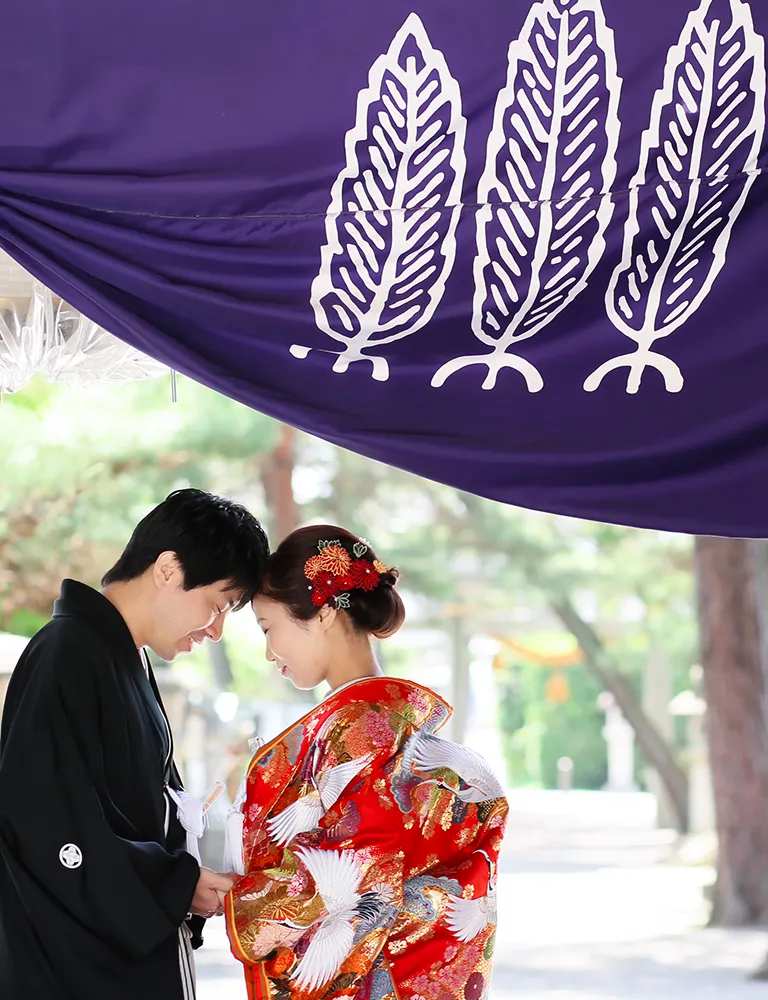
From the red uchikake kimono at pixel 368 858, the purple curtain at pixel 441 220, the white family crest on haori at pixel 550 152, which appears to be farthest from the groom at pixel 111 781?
the white family crest on haori at pixel 550 152

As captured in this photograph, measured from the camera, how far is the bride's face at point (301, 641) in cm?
215

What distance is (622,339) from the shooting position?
1.93 metres

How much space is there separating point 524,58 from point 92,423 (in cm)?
616

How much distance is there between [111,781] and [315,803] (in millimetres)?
314

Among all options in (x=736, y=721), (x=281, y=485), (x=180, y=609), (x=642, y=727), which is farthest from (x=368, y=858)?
(x=642, y=727)

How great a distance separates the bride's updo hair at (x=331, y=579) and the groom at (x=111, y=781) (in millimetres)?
45

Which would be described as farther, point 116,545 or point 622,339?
point 116,545

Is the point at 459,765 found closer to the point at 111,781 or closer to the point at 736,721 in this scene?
the point at 111,781

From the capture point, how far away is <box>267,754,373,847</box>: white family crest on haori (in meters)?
2.01

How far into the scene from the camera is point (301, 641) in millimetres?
2154

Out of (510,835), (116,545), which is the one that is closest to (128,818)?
(116,545)

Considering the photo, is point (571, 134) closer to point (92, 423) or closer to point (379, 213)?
point (379, 213)

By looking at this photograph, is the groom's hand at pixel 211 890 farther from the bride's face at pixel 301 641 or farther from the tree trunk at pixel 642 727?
the tree trunk at pixel 642 727

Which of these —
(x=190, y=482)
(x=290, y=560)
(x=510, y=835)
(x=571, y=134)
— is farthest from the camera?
(x=510, y=835)
